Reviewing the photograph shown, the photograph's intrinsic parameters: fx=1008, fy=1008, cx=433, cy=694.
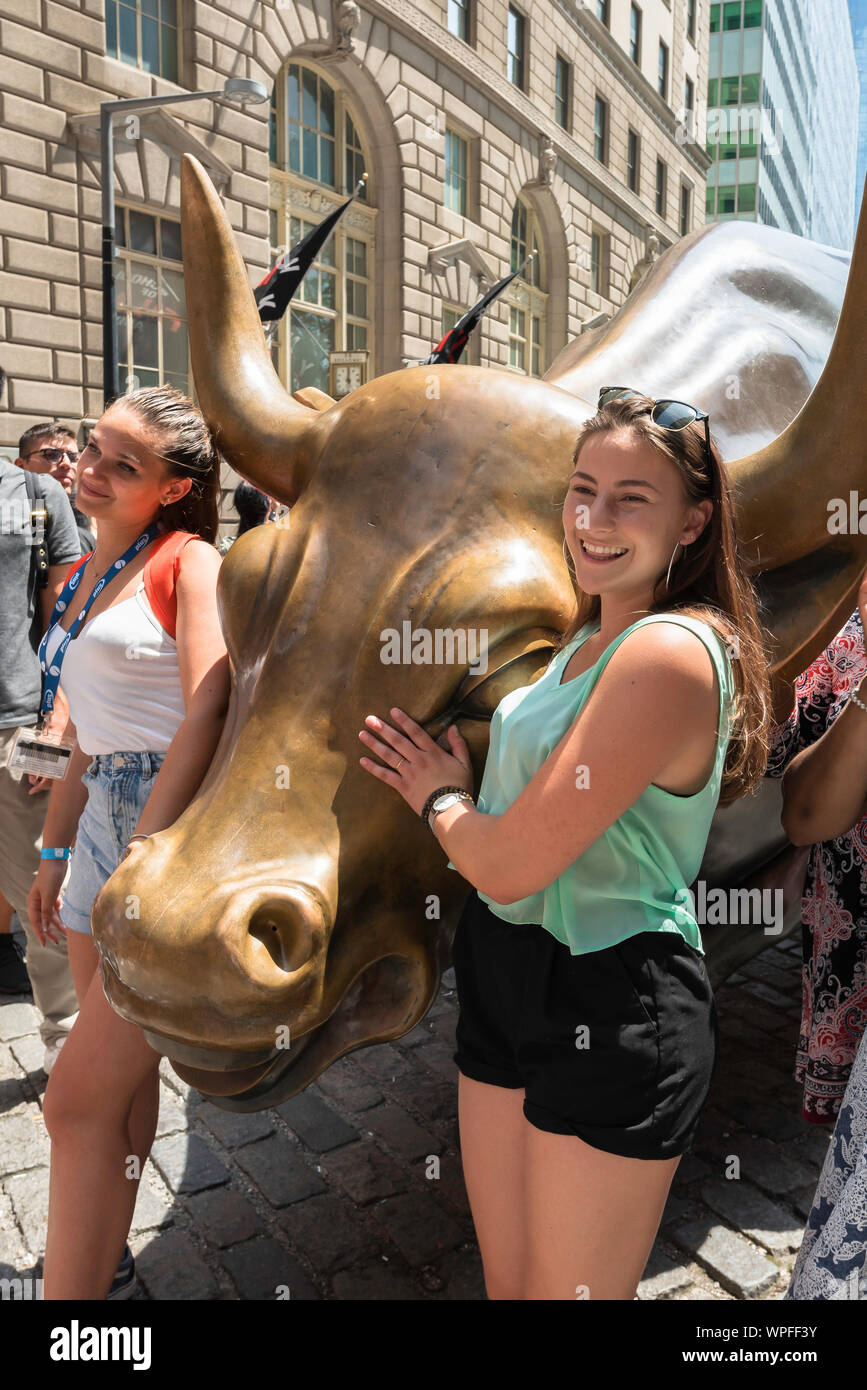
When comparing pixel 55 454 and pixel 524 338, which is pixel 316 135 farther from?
pixel 55 454

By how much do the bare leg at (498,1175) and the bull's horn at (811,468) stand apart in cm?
119

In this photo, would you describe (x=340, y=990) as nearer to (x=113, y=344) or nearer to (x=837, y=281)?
(x=837, y=281)

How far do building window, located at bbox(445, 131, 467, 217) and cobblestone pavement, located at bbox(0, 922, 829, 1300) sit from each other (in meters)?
21.9

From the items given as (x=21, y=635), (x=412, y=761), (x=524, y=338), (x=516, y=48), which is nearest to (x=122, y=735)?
(x=412, y=761)

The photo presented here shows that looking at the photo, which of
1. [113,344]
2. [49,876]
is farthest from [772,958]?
[113,344]

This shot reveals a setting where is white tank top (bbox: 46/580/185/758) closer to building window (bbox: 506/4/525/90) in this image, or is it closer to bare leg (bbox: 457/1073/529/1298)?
bare leg (bbox: 457/1073/529/1298)

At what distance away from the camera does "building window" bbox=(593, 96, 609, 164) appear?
29.9 meters

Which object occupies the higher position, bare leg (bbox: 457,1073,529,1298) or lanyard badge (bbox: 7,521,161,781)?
lanyard badge (bbox: 7,521,161,781)

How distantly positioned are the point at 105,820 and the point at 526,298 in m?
26.0

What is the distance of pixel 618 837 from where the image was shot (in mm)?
1738

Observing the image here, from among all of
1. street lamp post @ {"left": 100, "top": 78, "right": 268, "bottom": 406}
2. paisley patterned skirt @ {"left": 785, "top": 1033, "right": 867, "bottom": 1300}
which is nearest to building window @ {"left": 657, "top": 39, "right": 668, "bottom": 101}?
street lamp post @ {"left": 100, "top": 78, "right": 268, "bottom": 406}

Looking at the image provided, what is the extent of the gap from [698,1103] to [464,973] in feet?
1.63

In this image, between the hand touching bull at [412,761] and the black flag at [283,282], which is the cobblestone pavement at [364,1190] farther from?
the black flag at [283,282]

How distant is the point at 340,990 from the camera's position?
193cm
